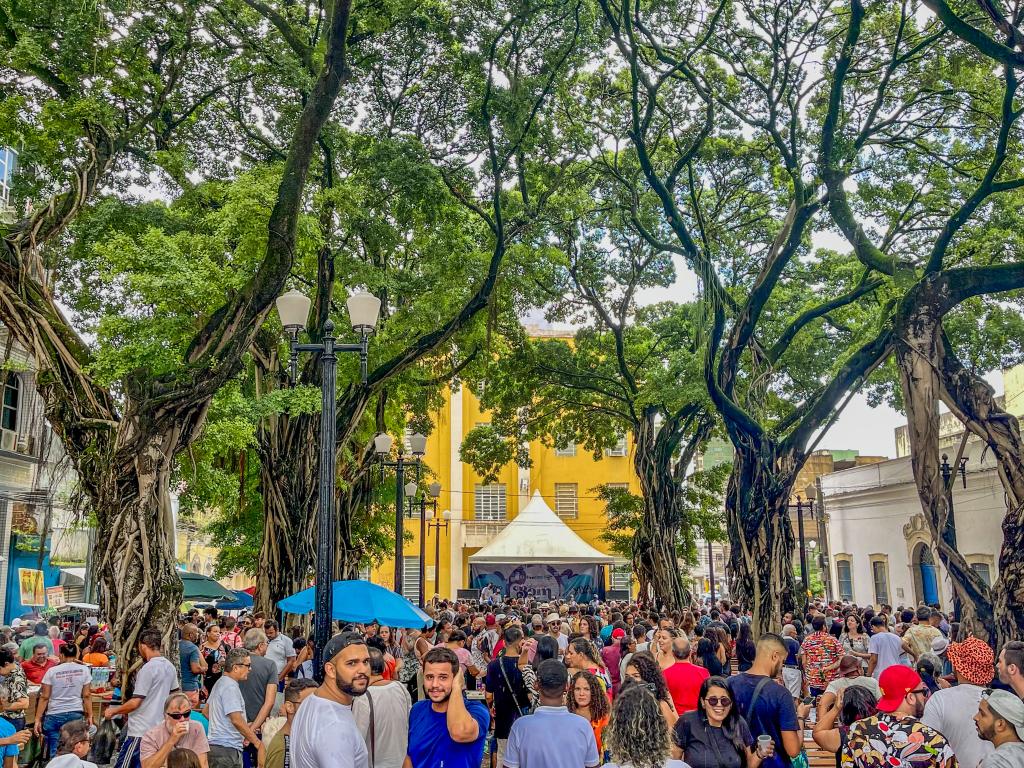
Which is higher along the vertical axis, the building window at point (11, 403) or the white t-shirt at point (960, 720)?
the building window at point (11, 403)

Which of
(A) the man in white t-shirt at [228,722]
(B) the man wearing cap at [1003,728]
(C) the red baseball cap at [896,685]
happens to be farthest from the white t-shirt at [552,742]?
(A) the man in white t-shirt at [228,722]

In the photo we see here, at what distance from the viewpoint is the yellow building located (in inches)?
1694

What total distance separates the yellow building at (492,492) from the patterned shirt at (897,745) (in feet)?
126

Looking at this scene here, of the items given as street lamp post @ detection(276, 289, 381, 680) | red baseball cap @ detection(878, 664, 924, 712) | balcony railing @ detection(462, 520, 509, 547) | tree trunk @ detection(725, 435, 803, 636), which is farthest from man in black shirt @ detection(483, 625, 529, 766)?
balcony railing @ detection(462, 520, 509, 547)

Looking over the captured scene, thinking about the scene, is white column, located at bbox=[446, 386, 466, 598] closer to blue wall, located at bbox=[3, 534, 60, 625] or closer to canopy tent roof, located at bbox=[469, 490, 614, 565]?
canopy tent roof, located at bbox=[469, 490, 614, 565]

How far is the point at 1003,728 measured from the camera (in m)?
4.42

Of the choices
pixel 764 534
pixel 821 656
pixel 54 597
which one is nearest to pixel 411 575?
pixel 54 597

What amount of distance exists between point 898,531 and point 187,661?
2367 cm

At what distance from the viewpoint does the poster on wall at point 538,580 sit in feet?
125

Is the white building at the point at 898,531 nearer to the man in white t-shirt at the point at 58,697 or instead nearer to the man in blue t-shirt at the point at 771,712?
the man in blue t-shirt at the point at 771,712

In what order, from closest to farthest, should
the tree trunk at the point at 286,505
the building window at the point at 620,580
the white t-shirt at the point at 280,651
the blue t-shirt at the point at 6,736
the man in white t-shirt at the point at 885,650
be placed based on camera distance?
the blue t-shirt at the point at 6,736
the man in white t-shirt at the point at 885,650
the white t-shirt at the point at 280,651
the tree trunk at the point at 286,505
the building window at the point at 620,580

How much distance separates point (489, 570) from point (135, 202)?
89.8 feet

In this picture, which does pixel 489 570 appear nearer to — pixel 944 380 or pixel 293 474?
pixel 293 474

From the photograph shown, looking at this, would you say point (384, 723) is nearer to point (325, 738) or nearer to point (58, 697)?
point (325, 738)
